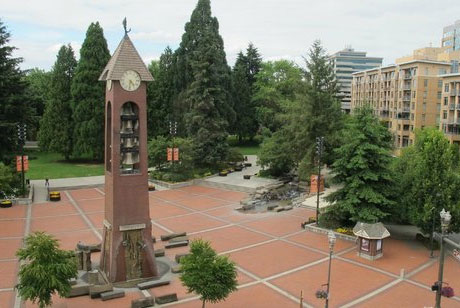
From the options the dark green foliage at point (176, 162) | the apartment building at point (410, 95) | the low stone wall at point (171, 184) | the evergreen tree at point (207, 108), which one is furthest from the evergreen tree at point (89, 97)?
the apartment building at point (410, 95)

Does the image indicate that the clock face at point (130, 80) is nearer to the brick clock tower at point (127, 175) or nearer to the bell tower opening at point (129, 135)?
the brick clock tower at point (127, 175)

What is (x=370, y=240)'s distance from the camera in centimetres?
2239

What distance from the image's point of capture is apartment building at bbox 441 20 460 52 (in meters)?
111

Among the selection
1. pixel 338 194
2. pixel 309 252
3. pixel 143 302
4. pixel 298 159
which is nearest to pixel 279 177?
pixel 298 159

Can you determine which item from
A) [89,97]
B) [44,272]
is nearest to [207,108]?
[89,97]

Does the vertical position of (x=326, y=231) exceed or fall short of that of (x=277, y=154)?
it falls short

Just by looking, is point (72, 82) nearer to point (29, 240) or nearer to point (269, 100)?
point (269, 100)

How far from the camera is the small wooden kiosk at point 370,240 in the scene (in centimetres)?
2236

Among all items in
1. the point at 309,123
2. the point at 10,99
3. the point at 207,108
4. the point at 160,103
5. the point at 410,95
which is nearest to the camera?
the point at 10,99

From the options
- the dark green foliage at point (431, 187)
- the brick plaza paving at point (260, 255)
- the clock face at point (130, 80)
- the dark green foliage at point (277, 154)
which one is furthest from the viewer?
the dark green foliage at point (277, 154)

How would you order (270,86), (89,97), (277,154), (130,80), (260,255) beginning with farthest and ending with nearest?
(270,86), (89,97), (277,154), (260,255), (130,80)

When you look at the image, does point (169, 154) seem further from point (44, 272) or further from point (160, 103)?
point (44, 272)

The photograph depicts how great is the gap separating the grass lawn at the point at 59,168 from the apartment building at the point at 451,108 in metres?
43.8

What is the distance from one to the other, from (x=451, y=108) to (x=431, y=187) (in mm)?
37509
